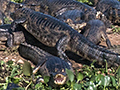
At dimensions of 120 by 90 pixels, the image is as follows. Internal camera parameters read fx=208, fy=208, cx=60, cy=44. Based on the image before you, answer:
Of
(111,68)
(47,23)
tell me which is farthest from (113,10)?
(111,68)

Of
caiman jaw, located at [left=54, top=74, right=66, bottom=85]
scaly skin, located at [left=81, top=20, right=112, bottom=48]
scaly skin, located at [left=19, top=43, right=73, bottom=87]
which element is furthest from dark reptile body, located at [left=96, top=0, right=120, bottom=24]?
caiman jaw, located at [left=54, top=74, right=66, bottom=85]

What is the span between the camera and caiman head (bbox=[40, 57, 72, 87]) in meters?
3.45

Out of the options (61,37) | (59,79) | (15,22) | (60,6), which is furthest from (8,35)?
(60,6)

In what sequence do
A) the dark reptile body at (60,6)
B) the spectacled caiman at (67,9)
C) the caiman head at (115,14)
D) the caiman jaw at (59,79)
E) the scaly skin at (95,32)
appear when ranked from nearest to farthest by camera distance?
the caiman jaw at (59,79)
the scaly skin at (95,32)
the spectacled caiman at (67,9)
the caiman head at (115,14)
the dark reptile body at (60,6)

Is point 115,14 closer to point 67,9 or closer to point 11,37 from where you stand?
point 67,9

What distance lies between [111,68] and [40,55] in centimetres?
159

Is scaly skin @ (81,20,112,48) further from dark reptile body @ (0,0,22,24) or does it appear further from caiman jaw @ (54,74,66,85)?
dark reptile body @ (0,0,22,24)

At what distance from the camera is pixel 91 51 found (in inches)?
178

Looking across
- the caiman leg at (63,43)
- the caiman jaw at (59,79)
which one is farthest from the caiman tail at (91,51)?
the caiman jaw at (59,79)

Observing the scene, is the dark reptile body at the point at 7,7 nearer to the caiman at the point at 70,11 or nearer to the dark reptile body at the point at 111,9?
the caiman at the point at 70,11

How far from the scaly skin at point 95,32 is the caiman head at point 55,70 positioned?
1.69 metres

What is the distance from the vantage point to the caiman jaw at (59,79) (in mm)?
3419

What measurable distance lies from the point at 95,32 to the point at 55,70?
240 centimetres

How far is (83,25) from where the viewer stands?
6.46 metres
